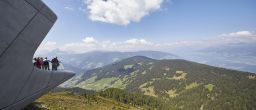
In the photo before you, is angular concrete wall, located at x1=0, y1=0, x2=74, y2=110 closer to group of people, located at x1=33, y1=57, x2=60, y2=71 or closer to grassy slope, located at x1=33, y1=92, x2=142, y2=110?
group of people, located at x1=33, y1=57, x2=60, y2=71

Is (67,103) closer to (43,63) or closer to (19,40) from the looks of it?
(43,63)

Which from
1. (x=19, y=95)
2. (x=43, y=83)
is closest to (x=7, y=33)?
(x=19, y=95)

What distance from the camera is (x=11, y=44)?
7840mm

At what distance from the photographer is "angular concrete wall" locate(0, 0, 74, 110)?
7273 mm

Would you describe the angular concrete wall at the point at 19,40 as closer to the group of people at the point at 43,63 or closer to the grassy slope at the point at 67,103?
the group of people at the point at 43,63

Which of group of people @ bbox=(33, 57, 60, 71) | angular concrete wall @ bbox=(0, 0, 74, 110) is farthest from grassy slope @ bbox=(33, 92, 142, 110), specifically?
angular concrete wall @ bbox=(0, 0, 74, 110)

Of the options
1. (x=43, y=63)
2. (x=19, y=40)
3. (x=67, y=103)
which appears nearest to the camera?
(x=19, y=40)

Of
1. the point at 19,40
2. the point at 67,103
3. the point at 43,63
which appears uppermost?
the point at 19,40

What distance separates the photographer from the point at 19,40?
27.2 ft

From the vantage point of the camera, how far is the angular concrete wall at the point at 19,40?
727 centimetres

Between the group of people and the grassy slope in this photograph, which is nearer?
the group of people

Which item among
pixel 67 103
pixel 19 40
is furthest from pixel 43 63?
pixel 67 103

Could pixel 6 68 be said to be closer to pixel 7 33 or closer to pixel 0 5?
pixel 7 33

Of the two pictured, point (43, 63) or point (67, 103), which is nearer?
point (43, 63)
